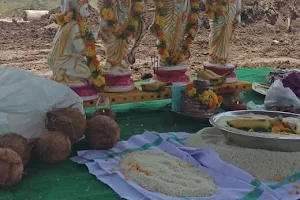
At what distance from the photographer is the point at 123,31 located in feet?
13.3

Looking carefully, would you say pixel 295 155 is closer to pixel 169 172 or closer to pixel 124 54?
pixel 169 172

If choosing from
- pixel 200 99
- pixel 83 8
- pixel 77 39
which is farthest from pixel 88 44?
pixel 200 99

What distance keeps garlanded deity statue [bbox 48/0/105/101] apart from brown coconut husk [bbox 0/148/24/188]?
1.23 metres

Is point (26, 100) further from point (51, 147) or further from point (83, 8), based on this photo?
point (83, 8)

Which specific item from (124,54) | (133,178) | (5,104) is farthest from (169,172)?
(124,54)

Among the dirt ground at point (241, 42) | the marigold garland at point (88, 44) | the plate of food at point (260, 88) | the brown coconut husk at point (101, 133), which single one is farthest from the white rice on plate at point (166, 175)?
the dirt ground at point (241, 42)

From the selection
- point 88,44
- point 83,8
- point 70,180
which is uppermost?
point 83,8

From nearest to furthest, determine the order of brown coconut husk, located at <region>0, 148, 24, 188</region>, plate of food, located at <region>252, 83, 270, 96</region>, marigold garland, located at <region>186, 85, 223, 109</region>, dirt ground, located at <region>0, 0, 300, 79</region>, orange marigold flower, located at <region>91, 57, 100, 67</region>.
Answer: brown coconut husk, located at <region>0, 148, 24, 188</region> < orange marigold flower, located at <region>91, 57, 100, 67</region> < marigold garland, located at <region>186, 85, 223, 109</region> < plate of food, located at <region>252, 83, 270, 96</region> < dirt ground, located at <region>0, 0, 300, 79</region>

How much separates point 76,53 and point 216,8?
1.53 metres

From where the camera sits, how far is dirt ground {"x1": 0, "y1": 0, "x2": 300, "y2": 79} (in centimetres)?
788

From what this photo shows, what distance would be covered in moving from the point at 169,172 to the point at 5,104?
3.78ft

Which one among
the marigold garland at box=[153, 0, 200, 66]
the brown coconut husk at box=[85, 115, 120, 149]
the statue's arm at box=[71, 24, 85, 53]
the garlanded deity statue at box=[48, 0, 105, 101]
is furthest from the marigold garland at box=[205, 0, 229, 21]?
the brown coconut husk at box=[85, 115, 120, 149]

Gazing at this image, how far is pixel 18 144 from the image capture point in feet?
9.25

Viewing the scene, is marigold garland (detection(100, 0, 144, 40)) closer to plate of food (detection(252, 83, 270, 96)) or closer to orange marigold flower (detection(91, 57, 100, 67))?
orange marigold flower (detection(91, 57, 100, 67))
